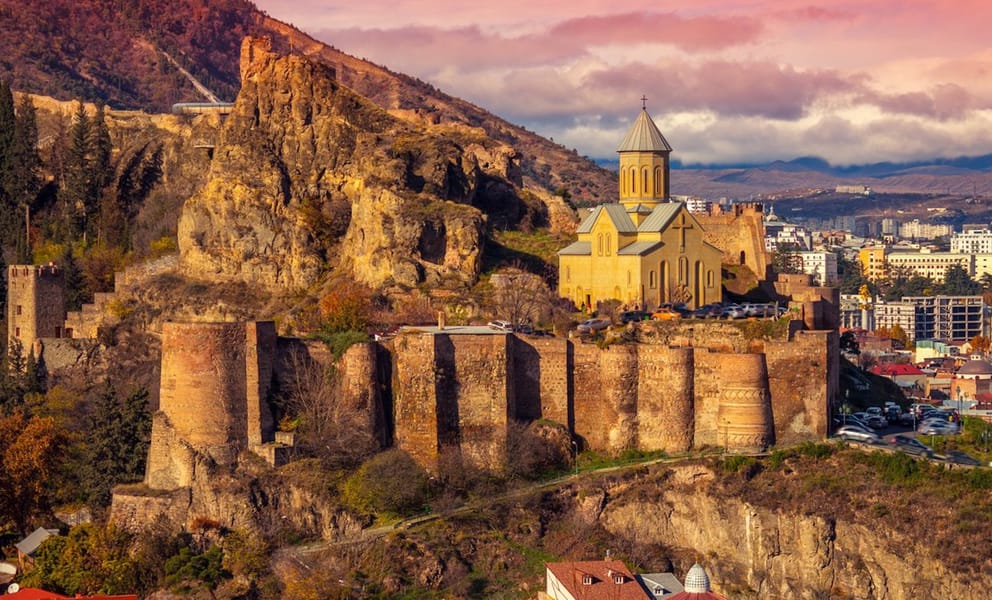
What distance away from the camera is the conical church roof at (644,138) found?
61.2 m

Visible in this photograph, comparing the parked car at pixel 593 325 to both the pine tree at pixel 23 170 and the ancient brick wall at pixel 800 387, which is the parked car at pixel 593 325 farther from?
the pine tree at pixel 23 170

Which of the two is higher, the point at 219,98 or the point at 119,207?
the point at 219,98

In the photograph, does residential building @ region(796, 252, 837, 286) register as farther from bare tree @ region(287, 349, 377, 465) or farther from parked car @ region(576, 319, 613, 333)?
bare tree @ region(287, 349, 377, 465)

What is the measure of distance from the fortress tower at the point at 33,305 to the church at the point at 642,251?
17.9 meters

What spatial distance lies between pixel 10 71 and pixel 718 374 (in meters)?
79.2

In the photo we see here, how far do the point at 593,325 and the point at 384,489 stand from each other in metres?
9.34

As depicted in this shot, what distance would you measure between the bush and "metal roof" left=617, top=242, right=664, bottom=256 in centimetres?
1260

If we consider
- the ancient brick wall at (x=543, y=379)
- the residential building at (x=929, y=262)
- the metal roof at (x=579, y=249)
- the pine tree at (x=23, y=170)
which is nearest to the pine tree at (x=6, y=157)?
the pine tree at (x=23, y=170)

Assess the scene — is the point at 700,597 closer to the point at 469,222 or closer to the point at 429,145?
the point at 469,222

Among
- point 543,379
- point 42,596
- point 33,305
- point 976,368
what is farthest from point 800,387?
point 976,368

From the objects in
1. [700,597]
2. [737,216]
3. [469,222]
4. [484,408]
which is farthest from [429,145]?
[700,597]

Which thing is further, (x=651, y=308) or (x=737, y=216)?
(x=737, y=216)

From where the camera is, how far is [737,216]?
213 feet

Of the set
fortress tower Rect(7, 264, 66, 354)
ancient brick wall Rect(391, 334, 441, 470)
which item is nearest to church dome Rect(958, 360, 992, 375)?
ancient brick wall Rect(391, 334, 441, 470)
